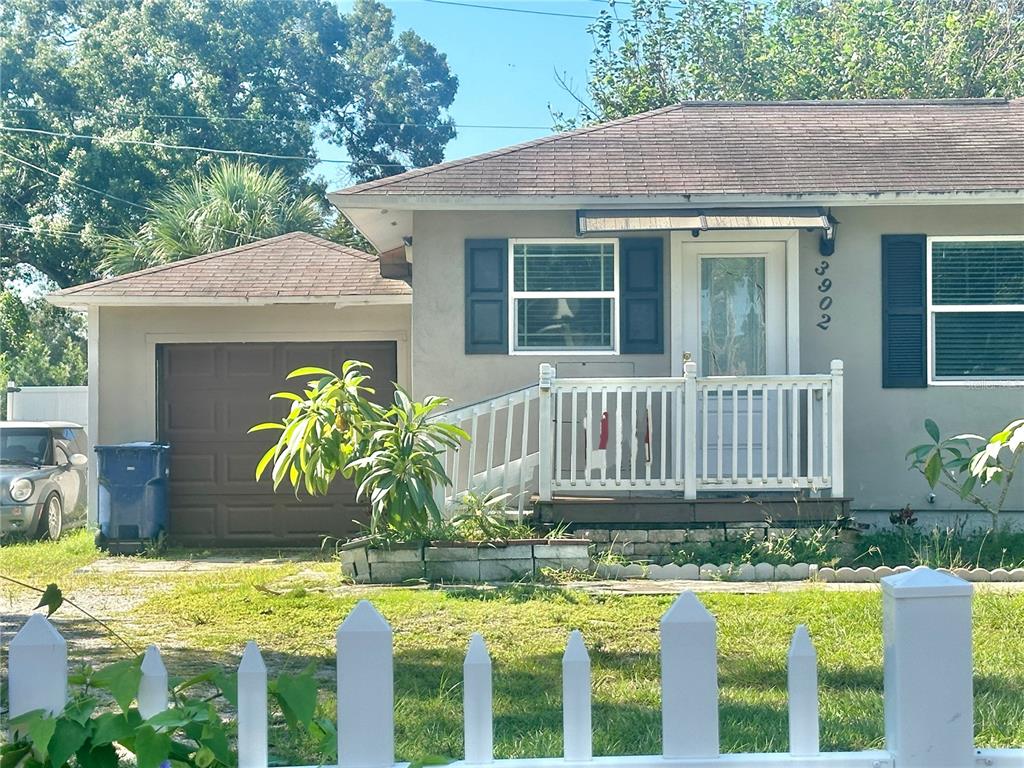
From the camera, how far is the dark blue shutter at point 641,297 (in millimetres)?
11297

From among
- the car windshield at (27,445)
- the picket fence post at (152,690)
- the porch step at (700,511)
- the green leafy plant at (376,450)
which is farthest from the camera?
the car windshield at (27,445)

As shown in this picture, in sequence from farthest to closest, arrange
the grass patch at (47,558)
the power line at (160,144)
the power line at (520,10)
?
the power line at (160,144) → the power line at (520,10) → the grass patch at (47,558)

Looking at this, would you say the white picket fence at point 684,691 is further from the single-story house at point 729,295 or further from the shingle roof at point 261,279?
the shingle roof at point 261,279

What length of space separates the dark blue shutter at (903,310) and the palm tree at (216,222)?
Answer: 12706 millimetres

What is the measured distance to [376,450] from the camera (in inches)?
372

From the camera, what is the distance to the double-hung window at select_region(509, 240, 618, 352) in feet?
37.5

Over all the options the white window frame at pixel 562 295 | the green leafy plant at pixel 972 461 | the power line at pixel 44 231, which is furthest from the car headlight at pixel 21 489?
the power line at pixel 44 231

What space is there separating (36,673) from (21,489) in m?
11.8

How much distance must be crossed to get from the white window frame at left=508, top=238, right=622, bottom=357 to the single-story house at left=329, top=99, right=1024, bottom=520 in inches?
0.8

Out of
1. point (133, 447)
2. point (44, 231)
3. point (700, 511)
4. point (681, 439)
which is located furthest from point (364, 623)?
point (44, 231)

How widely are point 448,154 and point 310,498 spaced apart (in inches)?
897

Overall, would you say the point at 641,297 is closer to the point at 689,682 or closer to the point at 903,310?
the point at 903,310

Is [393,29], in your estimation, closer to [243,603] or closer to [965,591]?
[243,603]

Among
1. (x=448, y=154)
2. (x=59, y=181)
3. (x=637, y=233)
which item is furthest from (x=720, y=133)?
(x=448, y=154)
